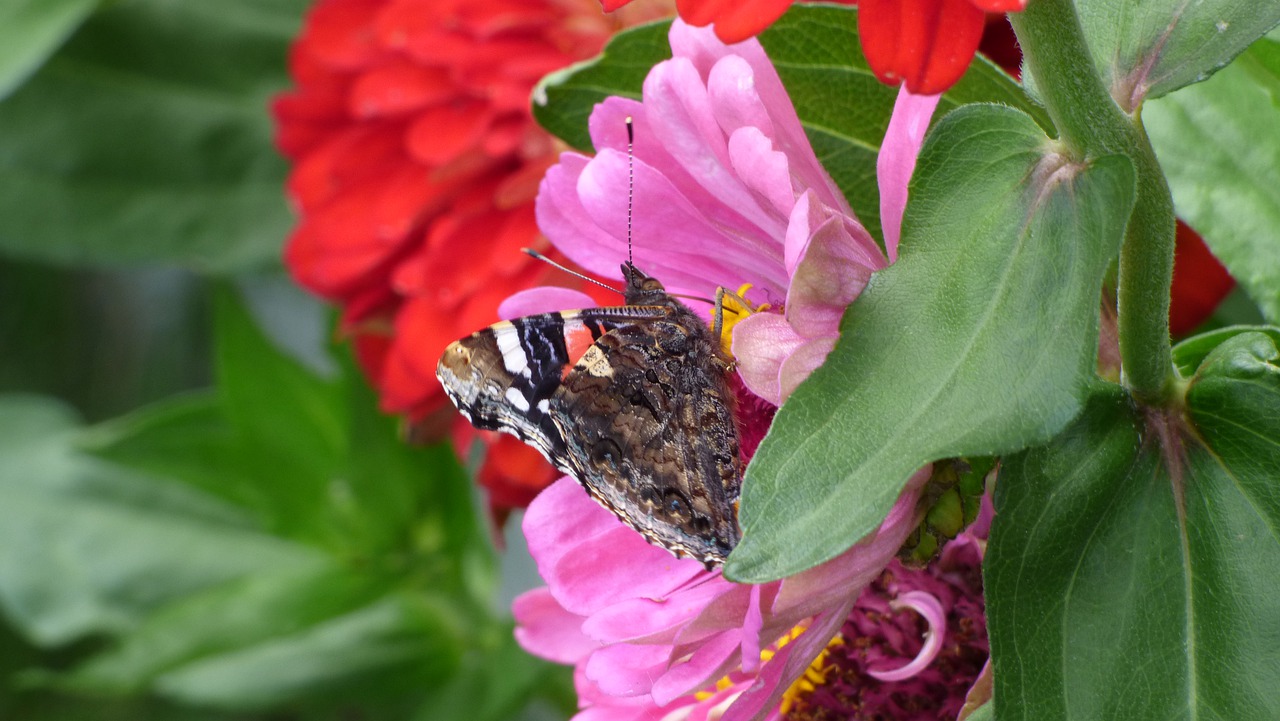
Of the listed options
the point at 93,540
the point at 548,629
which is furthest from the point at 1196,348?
the point at 93,540

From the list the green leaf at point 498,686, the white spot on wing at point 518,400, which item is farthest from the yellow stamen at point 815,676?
the green leaf at point 498,686

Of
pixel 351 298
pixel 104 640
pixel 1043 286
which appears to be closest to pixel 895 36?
pixel 1043 286

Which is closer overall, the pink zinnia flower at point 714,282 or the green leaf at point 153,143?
the pink zinnia flower at point 714,282

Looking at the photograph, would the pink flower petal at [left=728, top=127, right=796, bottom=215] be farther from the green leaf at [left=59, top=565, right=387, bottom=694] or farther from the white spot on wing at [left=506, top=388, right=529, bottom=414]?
the green leaf at [left=59, top=565, right=387, bottom=694]

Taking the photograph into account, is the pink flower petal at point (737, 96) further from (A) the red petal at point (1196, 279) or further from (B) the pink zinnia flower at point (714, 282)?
(A) the red petal at point (1196, 279)

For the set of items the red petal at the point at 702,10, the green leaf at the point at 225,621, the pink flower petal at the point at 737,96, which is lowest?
the green leaf at the point at 225,621

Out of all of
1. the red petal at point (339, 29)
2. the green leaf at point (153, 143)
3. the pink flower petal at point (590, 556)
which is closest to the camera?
the pink flower petal at point (590, 556)
